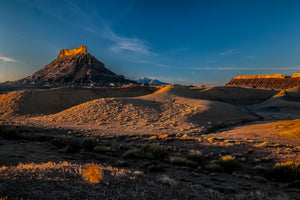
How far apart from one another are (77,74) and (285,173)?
10880 cm

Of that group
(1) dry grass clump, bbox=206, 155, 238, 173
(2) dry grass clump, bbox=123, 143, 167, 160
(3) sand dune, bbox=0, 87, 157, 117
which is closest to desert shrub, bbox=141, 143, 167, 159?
(2) dry grass clump, bbox=123, 143, 167, 160

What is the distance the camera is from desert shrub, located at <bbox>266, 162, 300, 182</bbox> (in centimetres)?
643

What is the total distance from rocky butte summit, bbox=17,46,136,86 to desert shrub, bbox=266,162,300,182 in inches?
3241

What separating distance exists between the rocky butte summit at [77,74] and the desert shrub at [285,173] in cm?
8233

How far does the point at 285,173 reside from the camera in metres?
6.62

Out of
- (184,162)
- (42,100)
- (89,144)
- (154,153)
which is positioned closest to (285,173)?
(184,162)

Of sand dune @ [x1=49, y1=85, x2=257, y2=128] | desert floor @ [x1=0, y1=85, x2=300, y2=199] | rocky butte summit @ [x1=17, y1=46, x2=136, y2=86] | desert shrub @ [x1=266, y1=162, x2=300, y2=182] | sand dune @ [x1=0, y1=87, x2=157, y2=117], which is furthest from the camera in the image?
rocky butte summit @ [x1=17, y1=46, x2=136, y2=86]

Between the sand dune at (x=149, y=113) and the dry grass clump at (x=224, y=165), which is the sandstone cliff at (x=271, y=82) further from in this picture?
the dry grass clump at (x=224, y=165)

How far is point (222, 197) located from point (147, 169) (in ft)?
11.8

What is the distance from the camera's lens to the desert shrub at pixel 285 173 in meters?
6.43

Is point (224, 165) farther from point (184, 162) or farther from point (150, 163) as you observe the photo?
point (150, 163)

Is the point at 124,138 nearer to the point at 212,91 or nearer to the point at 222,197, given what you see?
the point at 222,197

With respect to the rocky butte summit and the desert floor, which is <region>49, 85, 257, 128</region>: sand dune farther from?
the rocky butte summit

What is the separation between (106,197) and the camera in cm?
352
